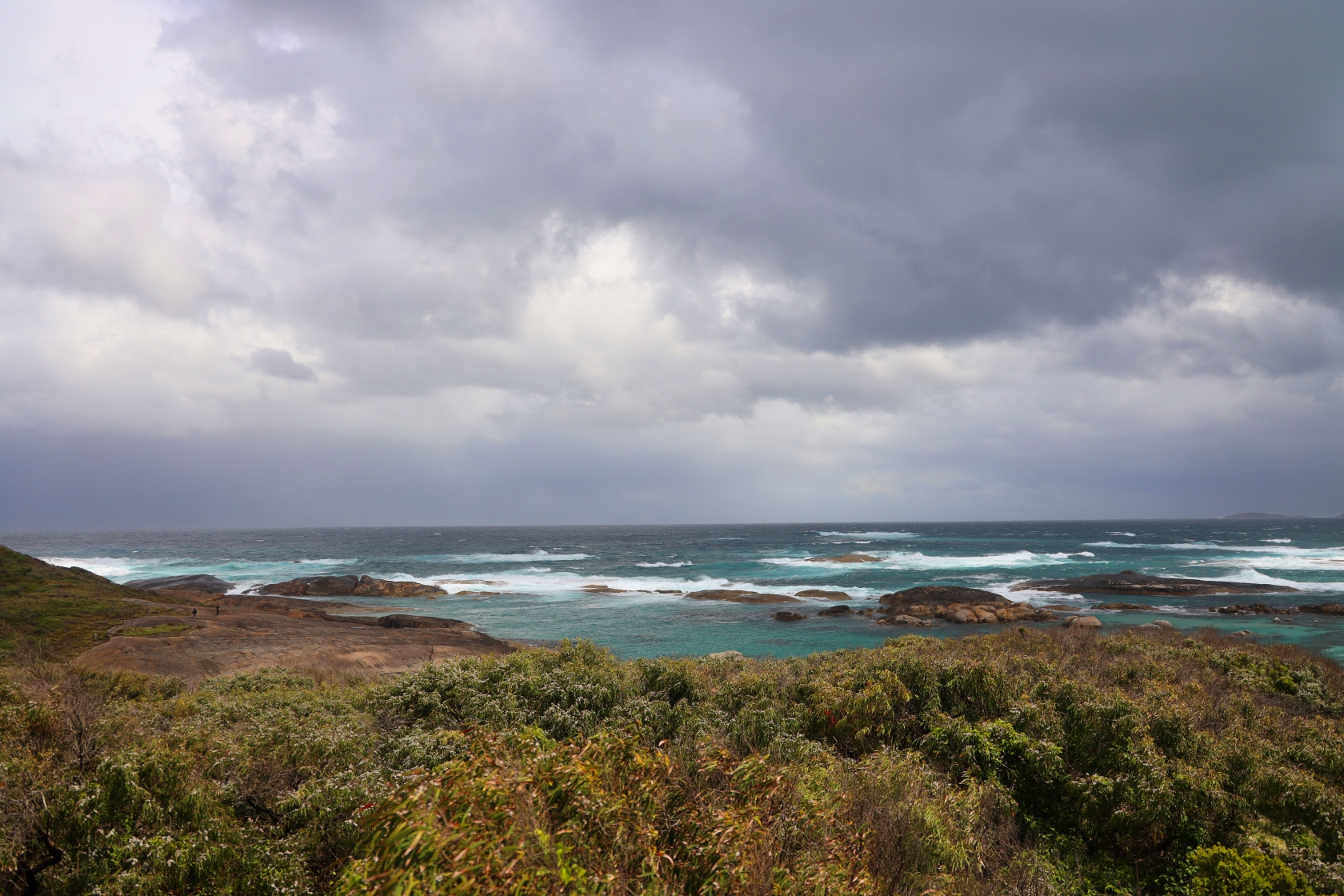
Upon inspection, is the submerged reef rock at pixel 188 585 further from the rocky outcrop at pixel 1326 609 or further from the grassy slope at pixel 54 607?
the rocky outcrop at pixel 1326 609

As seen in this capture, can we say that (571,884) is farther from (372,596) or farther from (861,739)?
(372,596)

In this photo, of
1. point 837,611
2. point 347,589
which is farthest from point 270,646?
point 837,611

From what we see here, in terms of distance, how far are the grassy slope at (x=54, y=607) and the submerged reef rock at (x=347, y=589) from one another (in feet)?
51.8

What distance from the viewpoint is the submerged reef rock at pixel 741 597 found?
41469 mm

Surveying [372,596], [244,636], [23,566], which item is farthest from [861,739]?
[372,596]

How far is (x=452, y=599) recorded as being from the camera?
45.2 metres

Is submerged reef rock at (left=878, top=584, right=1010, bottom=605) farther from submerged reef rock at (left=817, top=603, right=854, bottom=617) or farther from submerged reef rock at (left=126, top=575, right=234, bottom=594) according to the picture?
submerged reef rock at (left=126, top=575, right=234, bottom=594)

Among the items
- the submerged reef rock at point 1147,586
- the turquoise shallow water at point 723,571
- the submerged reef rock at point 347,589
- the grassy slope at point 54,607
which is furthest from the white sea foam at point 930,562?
the grassy slope at point 54,607

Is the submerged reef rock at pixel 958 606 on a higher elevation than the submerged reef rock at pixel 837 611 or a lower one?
higher

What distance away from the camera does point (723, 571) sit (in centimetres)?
5978

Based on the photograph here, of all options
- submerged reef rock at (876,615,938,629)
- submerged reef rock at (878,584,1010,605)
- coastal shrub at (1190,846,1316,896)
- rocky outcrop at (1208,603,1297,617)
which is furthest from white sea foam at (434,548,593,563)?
coastal shrub at (1190,846,1316,896)

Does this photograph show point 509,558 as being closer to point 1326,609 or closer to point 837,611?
point 837,611

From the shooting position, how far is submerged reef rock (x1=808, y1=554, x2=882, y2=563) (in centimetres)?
6694

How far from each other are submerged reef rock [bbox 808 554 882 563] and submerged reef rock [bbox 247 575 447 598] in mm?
39456
